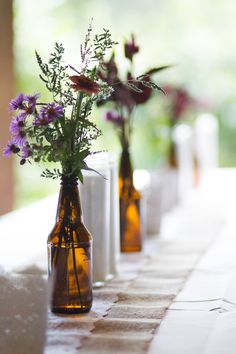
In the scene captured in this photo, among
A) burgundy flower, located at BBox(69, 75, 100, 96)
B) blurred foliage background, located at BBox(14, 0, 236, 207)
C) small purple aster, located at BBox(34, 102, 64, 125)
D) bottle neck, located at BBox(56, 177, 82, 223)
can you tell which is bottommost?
bottle neck, located at BBox(56, 177, 82, 223)

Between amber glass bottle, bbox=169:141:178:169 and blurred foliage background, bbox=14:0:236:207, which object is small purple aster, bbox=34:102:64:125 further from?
blurred foliage background, bbox=14:0:236:207

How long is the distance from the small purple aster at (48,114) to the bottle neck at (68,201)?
0.13 meters

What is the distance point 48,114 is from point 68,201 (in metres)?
0.17

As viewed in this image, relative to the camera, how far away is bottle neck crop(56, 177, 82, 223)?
1.38 m

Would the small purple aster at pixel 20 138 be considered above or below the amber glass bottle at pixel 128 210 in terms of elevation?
above

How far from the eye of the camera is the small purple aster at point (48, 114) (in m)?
1.30

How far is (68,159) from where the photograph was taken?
1368 mm

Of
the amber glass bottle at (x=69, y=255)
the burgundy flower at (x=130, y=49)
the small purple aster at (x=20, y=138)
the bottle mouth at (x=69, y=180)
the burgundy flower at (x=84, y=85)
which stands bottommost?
the amber glass bottle at (x=69, y=255)

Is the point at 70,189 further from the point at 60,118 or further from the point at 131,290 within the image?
the point at 131,290

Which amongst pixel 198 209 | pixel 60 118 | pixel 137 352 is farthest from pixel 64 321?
pixel 198 209

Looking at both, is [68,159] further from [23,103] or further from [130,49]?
[130,49]

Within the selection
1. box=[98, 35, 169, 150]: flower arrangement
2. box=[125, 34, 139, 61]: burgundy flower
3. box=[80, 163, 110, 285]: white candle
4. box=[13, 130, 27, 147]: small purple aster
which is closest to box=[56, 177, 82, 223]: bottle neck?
box=[13, 130, 27, 147]: small purple aster

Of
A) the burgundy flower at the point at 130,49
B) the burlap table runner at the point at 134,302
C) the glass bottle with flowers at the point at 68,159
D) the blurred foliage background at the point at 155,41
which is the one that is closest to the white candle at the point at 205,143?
the burlap table runner at the point at 134,302

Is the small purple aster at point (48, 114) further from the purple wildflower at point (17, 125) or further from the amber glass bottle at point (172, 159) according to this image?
the amber glass bottle at point (172, 159)
